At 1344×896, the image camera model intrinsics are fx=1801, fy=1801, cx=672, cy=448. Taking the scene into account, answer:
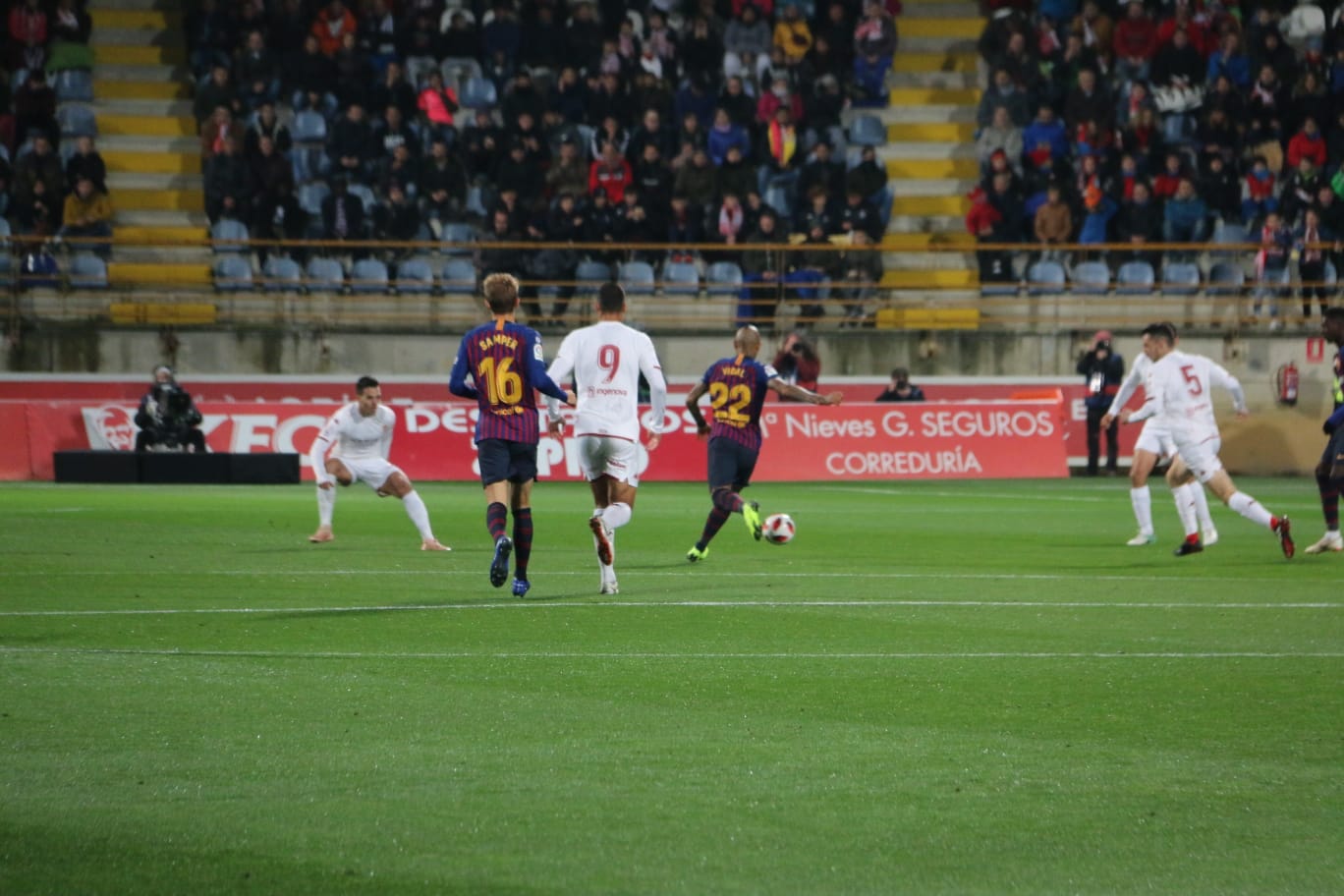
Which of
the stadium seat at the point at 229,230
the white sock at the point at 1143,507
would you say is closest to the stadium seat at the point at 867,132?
the stadium seat at the point at 229,230

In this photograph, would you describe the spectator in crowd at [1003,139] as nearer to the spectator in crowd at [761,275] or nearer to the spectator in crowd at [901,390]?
the spectator in crowd at [761,275]

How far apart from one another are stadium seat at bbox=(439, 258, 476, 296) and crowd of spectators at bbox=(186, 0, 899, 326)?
0.32m

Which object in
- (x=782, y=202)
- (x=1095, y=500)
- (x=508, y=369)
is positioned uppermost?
(x=782, y=202)

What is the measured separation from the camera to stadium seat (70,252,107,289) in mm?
29219

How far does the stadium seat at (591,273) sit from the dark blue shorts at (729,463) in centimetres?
1471

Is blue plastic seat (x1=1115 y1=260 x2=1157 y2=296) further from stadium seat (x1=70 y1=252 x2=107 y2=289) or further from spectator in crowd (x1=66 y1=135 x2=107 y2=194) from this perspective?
spectator in crowd (x1=66 y1=135 x2=107 y2=194)

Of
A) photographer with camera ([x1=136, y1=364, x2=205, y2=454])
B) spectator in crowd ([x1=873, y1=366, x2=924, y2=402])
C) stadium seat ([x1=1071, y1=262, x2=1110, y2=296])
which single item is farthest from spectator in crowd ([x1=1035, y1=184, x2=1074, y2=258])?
photographer with camera ([x1=136, y1=364, x2=205, y2=454])

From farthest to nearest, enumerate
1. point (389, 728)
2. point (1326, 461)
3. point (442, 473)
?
point (442, 473) → point (1326, 461) → point (389, 728)

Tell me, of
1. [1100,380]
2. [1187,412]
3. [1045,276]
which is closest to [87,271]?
[1045,276]

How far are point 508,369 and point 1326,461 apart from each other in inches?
316

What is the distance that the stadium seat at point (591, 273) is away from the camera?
30062 mm

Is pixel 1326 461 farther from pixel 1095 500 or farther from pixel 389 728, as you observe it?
pixel 389 728

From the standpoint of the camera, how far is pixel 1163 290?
102 feet

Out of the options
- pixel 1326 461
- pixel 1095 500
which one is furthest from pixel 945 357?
pixel 1326 461
